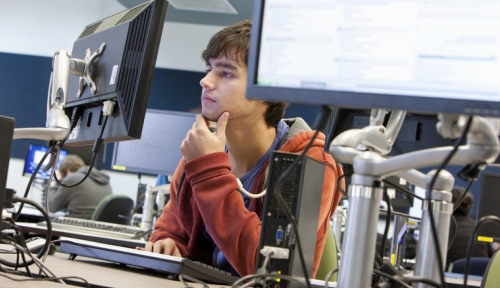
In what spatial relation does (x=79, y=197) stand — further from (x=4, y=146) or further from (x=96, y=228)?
(x=4, y=146)

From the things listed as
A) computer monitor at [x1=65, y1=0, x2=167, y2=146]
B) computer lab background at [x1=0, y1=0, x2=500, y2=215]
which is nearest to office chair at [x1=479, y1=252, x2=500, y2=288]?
computer monitor at [x1=65, y1=0, x2=167, y2=146]

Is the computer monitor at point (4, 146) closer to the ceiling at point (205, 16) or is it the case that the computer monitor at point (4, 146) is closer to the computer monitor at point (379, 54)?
the computer monitor at point (379, 54)

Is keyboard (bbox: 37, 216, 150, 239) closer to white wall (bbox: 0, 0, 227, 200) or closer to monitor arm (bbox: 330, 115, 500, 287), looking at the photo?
monitor arm (bbox: 330, 115, 500, 287)

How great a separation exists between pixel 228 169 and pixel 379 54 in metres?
0.70

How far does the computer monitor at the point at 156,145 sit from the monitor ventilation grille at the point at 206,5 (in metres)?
3.01

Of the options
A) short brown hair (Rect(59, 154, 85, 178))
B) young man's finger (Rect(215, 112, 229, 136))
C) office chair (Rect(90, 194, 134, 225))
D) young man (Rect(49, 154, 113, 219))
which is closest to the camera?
young man's finger (Rect(215, 112, 229, 136))

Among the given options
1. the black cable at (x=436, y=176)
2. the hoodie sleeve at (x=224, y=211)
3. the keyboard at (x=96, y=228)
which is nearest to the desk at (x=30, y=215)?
the keyboard at (x=96, y=228)

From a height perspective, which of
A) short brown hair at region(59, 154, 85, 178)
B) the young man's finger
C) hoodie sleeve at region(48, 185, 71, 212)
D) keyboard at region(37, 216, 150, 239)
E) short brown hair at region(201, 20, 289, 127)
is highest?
short brown hair at region(201, 20, 289, 127)

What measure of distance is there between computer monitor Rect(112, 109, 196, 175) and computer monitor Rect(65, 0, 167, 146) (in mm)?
1685

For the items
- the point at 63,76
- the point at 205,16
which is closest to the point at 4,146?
the point at 63,76

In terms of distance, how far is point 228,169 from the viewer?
55.4 inches

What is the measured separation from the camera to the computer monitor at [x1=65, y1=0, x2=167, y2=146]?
1.21 meters

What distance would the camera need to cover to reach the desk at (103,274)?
41.1 inches

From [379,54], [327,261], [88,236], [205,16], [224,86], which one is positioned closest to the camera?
[379,54]
